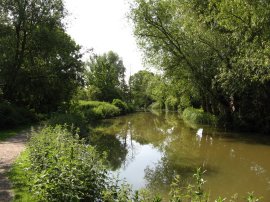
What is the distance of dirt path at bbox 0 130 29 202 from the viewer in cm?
838

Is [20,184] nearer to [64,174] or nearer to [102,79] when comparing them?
[64,174]

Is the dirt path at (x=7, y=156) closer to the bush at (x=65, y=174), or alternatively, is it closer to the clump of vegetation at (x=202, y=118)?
the bush at (x=65, y=174)

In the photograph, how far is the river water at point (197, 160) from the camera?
39.3ft

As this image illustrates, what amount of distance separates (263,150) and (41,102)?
20813 millimetres

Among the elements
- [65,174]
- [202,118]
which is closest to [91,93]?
[202,118]

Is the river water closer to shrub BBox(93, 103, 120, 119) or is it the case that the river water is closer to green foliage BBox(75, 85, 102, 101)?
shrub BBox(93, 103, 120, 119)

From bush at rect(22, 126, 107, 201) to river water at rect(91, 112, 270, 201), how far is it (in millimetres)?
2342

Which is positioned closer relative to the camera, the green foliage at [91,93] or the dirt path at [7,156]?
the dirt path at [7,156]

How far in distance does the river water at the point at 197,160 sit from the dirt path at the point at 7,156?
3.67m

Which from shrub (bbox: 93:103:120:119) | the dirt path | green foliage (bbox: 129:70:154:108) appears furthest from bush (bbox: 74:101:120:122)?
green foliage (bbox: 129:70:154:108)

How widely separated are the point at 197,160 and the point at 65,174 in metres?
10.2

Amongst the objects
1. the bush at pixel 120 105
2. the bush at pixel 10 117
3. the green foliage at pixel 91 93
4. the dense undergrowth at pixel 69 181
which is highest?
the green foliage at pixel 91 93

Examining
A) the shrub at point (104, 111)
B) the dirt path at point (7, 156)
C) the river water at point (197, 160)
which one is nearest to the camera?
the dirt path at point (7, 156)

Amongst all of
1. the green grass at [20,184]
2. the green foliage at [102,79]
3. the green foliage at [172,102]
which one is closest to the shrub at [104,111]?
the green foliage at [172,102]
